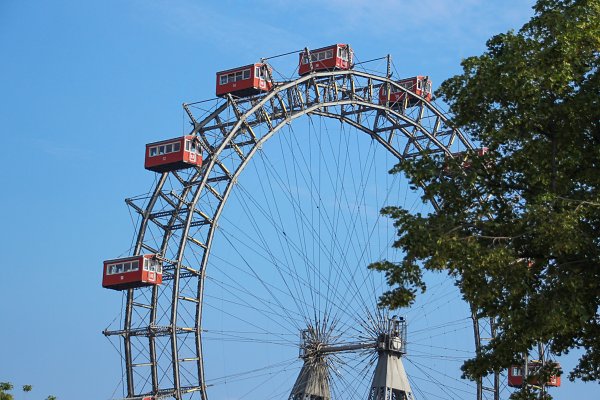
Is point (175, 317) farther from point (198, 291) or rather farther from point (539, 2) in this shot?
point (539, 2)

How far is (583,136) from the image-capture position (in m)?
34.5

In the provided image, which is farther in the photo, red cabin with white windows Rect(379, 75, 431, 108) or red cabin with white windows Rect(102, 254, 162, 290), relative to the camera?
red cabin with white windows Rect(379, 75, 431, 108)

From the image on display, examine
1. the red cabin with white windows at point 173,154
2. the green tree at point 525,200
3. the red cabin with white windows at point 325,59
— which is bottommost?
the green tree at point 525,200

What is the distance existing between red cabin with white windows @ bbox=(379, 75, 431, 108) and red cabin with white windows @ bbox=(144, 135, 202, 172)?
13270 millimetres

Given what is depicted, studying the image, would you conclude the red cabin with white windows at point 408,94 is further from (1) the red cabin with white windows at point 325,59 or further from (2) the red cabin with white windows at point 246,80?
(2) the red cabin with white windows at point 246,80

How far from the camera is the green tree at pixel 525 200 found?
107ft

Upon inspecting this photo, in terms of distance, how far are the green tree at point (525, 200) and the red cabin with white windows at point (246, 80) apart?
29435 mm

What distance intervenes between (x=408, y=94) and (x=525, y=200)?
1564 inches

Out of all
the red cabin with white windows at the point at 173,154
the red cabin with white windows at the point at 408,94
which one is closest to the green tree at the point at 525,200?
the red cabin with white windows at the point at 173,154

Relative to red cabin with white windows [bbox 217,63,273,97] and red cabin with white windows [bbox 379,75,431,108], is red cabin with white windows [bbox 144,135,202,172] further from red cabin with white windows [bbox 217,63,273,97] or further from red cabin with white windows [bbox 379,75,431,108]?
red cabin with white windows [bbox 379,75,431,108]

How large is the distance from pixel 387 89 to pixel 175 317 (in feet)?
64.9

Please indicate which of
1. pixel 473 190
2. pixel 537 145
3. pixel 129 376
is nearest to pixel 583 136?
pixel 537 145

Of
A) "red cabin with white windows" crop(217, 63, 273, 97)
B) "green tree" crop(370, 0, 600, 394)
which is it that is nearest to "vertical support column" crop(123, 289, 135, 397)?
"red cabin with white windows" crop(217, 63, 273, 97)

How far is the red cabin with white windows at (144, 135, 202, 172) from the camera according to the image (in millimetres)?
64062
